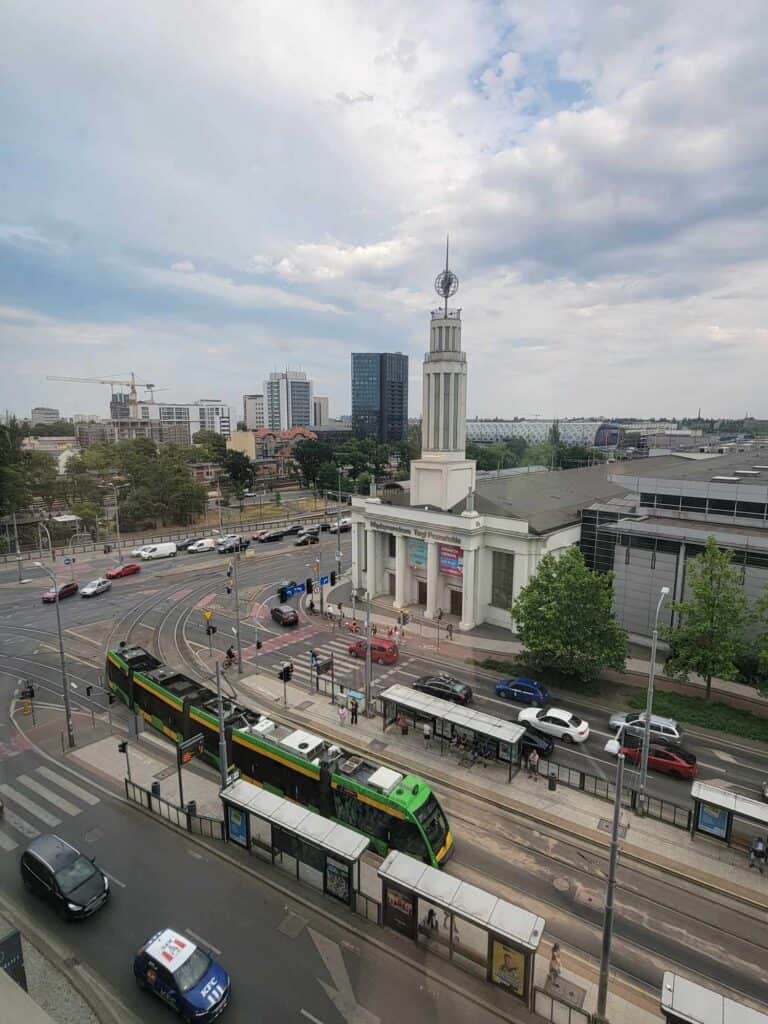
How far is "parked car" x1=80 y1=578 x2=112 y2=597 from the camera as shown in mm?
54628

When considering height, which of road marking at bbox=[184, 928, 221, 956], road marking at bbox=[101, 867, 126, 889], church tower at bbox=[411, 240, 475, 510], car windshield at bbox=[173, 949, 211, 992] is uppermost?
church tower at bbox=[411, 240, 475, 510]

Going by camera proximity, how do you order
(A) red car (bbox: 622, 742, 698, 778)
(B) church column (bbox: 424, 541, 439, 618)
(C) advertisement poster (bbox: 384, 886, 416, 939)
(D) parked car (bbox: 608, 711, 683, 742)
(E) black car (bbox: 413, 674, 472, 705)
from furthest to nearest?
(B) church column (bbox: 424, 541, 439, 618)
(E) black car (bbox: 413, 674, 472, 705)
(D) parked car (bbox: 608, 711, 683, 742)
(A) red car (bbox: 622, 742, 698, 778)
(C) advertisement poster (bbox: 384, 886, 416, 939)

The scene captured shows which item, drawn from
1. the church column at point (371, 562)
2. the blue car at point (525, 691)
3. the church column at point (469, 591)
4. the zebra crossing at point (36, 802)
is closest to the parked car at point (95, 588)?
the church column at point (371, 562)

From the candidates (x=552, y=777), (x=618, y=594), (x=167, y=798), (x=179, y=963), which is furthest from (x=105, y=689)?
(x=618, y=594)

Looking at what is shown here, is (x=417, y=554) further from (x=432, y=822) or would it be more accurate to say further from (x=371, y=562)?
(x=432, y=822)

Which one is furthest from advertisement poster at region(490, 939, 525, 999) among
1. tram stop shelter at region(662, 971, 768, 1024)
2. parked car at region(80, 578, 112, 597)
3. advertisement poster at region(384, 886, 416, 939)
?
parked car at region(80, 578, 112, 597)

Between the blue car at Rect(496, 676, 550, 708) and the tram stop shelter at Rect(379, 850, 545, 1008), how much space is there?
17.0 meters

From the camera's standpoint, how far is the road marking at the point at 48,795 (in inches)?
904

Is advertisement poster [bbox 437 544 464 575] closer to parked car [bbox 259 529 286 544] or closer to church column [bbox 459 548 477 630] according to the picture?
church column [bbox 459 548 477 630]

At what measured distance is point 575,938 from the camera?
17062mm

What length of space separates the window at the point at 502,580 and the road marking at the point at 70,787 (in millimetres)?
32043

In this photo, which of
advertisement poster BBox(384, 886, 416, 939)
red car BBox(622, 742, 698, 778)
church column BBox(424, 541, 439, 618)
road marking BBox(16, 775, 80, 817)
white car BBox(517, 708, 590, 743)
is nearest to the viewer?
advertisement poster BBox(384, 886, 416, 939)

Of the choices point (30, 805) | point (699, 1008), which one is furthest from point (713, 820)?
point (30, 805)

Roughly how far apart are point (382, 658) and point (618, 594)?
1879cm
